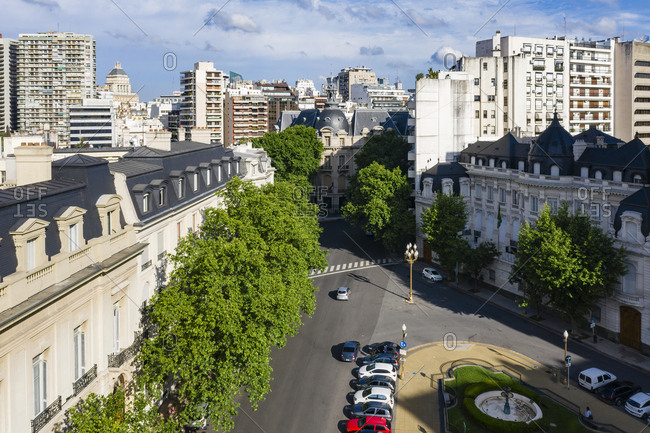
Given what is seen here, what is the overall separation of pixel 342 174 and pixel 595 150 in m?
65.6

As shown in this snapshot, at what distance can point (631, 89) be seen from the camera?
97250 millimetres

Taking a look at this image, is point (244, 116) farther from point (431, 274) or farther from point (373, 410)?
point (373, 410)

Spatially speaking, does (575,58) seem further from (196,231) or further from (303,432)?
(303,432)

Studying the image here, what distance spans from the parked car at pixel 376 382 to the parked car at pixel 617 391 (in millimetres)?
13661

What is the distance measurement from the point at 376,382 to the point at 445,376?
5725 mm

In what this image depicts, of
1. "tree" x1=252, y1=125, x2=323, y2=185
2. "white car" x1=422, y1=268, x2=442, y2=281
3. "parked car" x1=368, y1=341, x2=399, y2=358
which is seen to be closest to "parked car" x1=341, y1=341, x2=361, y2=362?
"parked car" x1=368, y1=341, x2=399, y2=358

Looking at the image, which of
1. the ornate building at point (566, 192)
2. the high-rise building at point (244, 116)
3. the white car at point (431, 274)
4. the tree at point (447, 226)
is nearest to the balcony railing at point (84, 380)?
the ornate building at point (566, 192)

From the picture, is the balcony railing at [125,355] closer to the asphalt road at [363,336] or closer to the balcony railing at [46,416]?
the balcony railing at [46,416]

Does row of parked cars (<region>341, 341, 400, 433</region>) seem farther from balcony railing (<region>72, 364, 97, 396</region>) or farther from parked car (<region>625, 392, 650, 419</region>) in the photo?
balcony railing (<region>72, 364, 97, 396</region>)

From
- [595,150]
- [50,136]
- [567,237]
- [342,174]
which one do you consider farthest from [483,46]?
[50,136]

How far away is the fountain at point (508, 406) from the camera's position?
114 ft

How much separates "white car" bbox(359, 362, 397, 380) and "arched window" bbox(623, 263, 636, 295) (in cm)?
2006

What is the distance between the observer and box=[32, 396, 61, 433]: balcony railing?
21047 millimetres

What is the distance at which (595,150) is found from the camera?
5109 cm
